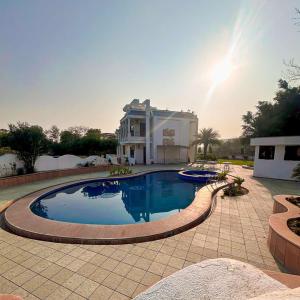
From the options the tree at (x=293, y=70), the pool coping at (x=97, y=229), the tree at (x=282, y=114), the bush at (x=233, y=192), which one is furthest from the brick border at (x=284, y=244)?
the tree at (x=282, y=114)

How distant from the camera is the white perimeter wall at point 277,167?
542 inches

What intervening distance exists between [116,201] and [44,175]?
732 centimetres

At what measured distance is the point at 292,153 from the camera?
532 inches

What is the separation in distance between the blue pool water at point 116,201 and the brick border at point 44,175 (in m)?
3.13

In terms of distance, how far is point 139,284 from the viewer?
3.23 m

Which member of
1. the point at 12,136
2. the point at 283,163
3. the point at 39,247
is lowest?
the point at 39,247

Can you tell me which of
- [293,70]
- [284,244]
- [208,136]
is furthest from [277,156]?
[284,244]

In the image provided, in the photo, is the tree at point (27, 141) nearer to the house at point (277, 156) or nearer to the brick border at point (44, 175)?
the brick border at point (44, 175)

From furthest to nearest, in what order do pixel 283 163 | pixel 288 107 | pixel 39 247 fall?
pixel 288 107 → pixel 283 163 → pixel 39 247

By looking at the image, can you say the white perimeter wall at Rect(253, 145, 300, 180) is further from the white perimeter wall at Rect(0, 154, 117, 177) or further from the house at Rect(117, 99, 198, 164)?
the white perimeter wall at Rect(0, 154, 117, 177)

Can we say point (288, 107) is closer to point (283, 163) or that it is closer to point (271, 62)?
point (283, 163)

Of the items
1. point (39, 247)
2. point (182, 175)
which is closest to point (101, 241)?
point (39, 247)

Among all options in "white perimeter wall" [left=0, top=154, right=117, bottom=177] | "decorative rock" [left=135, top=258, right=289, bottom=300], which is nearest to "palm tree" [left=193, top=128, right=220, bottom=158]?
"white perimeter wall" [left=0, top=154, right=117, bottom=177]

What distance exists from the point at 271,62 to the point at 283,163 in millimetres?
8969
